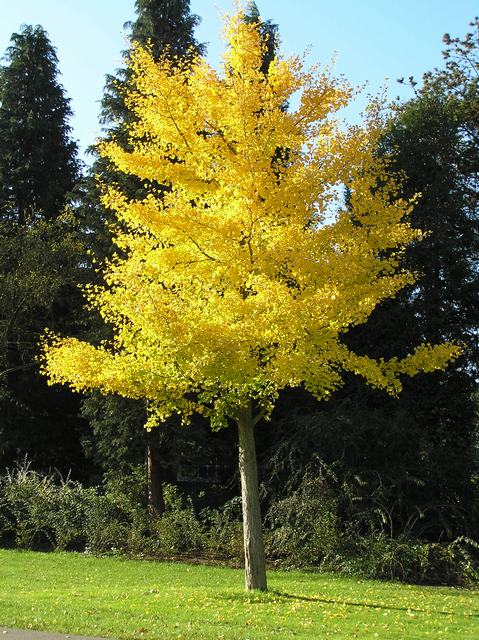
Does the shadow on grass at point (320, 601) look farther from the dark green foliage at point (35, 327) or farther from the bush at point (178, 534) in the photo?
the dark green foliage at point (35, 327)

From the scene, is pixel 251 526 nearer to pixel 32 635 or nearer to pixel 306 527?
pixel 32 635

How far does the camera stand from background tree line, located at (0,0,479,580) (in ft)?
42.5

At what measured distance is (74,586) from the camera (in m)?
9.97

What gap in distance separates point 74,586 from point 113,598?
173cm

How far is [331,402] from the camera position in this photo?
15289mm

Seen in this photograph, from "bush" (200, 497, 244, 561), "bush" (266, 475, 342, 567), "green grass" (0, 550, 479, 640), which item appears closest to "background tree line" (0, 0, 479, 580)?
"bush" (266, 475, 342, 567)

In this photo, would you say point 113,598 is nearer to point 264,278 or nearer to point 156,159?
point 264,278

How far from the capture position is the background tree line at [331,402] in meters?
13.0

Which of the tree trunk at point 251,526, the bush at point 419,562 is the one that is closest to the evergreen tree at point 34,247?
the tree trunk at point 251,526

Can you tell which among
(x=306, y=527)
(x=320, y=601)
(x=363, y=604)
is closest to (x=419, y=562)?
(x=306, y=527)

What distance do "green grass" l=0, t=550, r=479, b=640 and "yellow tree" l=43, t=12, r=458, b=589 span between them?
112cm

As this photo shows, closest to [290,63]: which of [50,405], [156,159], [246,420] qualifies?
[156,159]

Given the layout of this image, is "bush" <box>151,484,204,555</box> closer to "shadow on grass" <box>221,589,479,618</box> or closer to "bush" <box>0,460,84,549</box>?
"bush" <box>0,460,84,549</box>

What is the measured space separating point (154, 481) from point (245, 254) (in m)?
8.32
